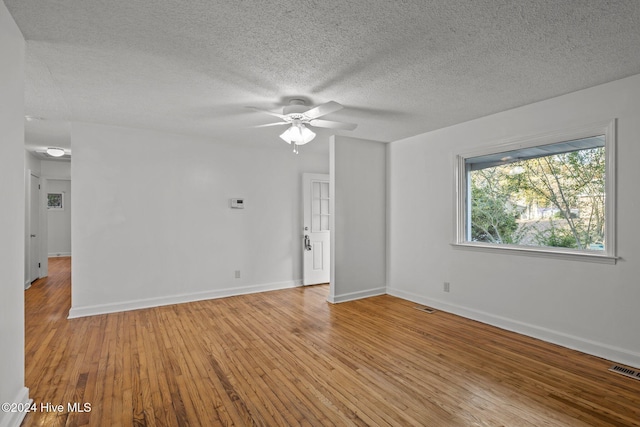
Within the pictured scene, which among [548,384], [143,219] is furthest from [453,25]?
[143,219]

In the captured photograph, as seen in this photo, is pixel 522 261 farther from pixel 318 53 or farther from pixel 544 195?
pixel 318 53

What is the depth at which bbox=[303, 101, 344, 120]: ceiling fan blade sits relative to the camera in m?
2.73

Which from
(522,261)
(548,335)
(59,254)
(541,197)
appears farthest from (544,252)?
(59,254)

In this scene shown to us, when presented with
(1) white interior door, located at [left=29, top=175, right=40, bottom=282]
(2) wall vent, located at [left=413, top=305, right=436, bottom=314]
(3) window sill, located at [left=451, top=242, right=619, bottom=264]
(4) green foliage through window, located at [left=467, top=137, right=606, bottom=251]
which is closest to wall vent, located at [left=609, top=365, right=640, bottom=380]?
(3) window sill, located at [left=451, top=242, right=619, bottom=264]

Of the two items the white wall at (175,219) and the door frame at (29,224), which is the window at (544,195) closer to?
the white wall at (175,219)

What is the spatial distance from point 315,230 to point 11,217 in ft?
14.5

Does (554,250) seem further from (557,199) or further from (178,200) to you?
(178,200)

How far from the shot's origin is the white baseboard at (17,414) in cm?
178

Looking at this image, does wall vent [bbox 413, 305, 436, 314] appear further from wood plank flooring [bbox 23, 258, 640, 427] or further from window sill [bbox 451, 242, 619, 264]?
window sill [bbox 451, 242, 619, 264]

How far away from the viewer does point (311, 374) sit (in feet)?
8.57

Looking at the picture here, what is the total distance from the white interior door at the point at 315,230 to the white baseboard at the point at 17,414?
404cm

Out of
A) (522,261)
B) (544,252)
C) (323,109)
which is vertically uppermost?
(323,109)

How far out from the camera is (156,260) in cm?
456

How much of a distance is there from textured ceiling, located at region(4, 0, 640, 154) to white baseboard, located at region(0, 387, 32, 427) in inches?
90.7
